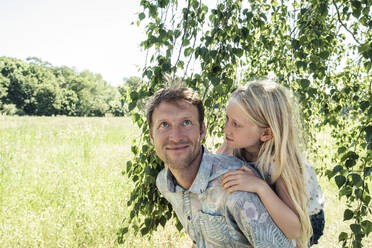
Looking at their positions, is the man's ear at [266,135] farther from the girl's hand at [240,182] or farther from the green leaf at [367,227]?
the green leaf at [367,227]

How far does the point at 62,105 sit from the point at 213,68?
53431mm

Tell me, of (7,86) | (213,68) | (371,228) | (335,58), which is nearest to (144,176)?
(213,68)

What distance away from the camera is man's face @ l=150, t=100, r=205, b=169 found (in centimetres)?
153

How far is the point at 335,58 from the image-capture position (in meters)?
3.90

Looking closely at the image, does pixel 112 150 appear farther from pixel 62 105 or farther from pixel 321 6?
pixel 62 105

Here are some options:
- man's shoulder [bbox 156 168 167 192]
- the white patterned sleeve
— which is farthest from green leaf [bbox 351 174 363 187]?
man's shoulder [bbox 156 168 167 192]

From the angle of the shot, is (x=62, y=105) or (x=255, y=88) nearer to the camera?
(x=255, y=88)

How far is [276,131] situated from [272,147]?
0.10 m

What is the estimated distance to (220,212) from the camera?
1436mm

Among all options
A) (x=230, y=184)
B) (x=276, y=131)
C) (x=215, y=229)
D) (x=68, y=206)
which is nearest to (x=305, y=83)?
(x=276, y=131)

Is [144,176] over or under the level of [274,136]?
under

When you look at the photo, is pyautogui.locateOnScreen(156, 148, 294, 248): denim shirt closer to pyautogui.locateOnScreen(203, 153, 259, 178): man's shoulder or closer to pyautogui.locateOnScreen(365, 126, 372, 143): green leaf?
pyautogui.locateOnScreen(203, 153, 259, 178): man's shoulder

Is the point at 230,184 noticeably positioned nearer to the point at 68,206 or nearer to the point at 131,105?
the point at 131,105

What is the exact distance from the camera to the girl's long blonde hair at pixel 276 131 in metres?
1.58
